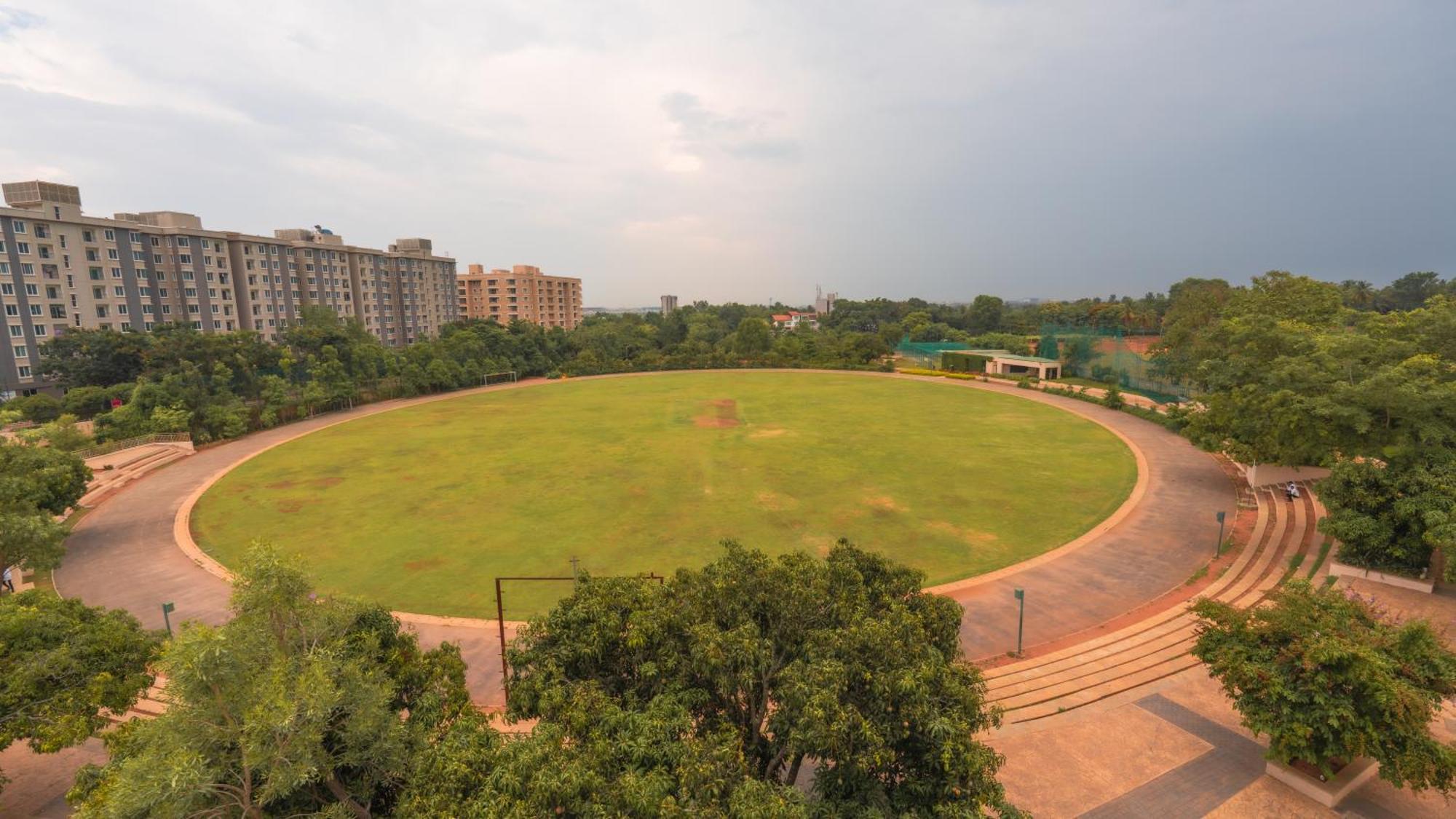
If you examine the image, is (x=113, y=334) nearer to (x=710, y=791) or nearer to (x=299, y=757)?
(x=299, y=757)

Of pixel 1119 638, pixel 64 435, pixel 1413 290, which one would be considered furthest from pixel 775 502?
pixel 1413 290

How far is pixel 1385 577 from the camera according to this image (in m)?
18.2

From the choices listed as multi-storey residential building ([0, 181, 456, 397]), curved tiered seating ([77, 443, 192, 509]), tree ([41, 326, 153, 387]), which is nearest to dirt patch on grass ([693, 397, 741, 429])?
curved tiered seating ([77, 443, 192, 509])

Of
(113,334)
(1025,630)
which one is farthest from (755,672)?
(113,334)

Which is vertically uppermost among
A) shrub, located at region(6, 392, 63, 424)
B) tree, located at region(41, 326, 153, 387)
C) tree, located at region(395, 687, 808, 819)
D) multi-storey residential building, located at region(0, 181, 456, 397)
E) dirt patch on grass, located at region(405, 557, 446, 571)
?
multi-storey residential building, located at region(0, 181, 456, 397)

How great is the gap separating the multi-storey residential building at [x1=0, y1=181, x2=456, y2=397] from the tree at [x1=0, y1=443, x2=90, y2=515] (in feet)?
130

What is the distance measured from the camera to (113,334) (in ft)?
148

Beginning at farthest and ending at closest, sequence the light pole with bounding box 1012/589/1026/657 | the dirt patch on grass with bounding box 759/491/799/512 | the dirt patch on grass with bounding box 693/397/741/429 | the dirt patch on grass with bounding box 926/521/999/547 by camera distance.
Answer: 1. the dirt patch on grass with bounding box 693/397/741/429
2. the dirt patch on grass with bounding box 759/491/799/512
3. the dirt patch on grass with bounding box 926/521/999/547
4. the light pole with bounding box 1012/589/1026/657

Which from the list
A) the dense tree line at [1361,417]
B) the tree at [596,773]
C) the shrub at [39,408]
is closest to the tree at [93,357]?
the shrub at [39,408]

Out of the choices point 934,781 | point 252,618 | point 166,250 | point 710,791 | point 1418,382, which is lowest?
point 934,781

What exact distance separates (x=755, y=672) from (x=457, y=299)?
378 ft

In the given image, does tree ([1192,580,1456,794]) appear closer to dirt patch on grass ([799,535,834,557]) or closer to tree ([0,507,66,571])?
dirt patch on grass ([799,535,834,557])

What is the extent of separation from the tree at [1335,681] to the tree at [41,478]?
1405 inches

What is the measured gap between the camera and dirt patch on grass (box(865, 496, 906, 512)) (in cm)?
2692
